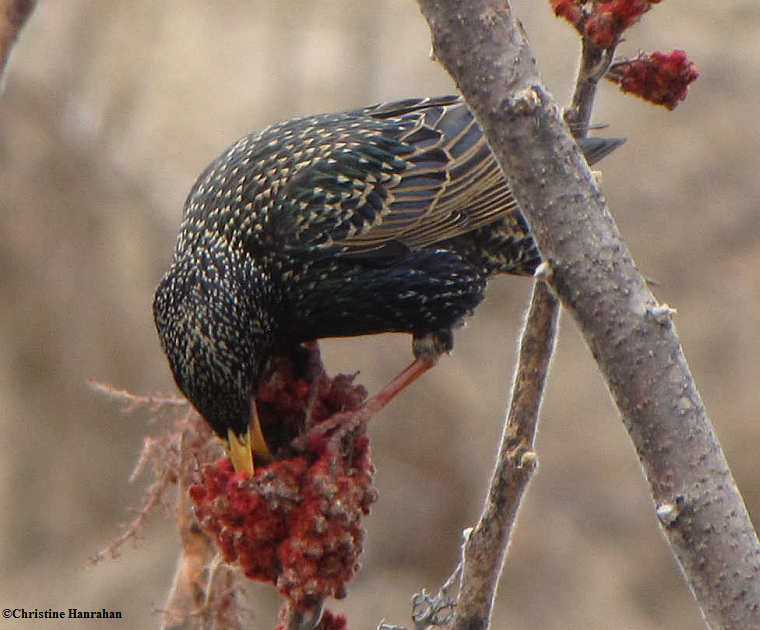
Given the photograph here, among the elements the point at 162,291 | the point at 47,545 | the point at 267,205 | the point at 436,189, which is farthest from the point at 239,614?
the point at 47,545

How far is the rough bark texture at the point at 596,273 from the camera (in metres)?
1.49

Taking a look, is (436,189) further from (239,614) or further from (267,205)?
(239,614)

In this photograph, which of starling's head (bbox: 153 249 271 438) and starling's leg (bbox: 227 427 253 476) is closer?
starling's leg (bbox: 227 427 253 476)

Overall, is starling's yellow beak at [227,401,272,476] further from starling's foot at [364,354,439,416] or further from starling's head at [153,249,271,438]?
starling's foot at [364,354,439,416]

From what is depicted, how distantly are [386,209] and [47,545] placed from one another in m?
4.83

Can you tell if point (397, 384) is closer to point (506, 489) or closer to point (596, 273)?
point (506, 489)

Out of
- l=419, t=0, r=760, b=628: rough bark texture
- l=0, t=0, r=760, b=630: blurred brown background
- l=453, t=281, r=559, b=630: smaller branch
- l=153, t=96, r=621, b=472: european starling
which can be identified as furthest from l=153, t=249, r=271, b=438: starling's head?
l=0, t=0, r=760, b=630: blurred brown background

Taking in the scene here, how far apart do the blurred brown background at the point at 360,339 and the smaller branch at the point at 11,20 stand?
4.13 meters

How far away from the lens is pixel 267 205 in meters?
2.90

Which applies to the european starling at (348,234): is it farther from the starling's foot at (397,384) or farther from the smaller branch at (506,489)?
the smaller branch at (506,489)

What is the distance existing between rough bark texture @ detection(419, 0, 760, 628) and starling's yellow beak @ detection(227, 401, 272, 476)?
0.84 metres

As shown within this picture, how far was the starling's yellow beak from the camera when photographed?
2.18 meters

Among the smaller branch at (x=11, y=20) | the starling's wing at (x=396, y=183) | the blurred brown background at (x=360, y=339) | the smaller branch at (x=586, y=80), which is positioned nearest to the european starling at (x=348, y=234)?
the starling's wing at (x=396, y=183)

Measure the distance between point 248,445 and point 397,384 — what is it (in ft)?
1.91
